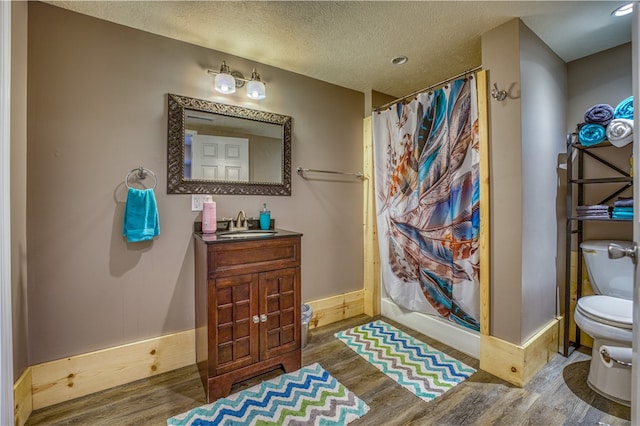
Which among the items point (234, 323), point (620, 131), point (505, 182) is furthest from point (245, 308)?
point (620, 131)

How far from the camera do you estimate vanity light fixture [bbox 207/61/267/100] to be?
2.00 metres

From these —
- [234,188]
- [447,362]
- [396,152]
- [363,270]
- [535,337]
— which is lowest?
[447,362]

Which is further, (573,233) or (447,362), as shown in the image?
Result: (573,233)

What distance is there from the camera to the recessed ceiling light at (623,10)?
160 cm

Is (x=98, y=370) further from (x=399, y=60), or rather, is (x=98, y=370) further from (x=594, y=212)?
(x=594, y=212)

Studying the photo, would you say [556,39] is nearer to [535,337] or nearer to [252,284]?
[535,337]

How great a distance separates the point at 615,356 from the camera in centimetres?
162

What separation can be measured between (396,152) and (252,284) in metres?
1.68

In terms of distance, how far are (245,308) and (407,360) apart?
121cm

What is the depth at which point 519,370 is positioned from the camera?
1.76 m

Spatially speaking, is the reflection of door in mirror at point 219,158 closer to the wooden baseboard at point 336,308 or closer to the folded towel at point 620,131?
the wooden baseboard at point 336,308

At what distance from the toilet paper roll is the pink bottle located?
248cm

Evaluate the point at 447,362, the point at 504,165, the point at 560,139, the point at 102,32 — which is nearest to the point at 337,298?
the point at 447,362

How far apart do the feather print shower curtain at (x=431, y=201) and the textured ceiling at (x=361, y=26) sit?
377 mm
